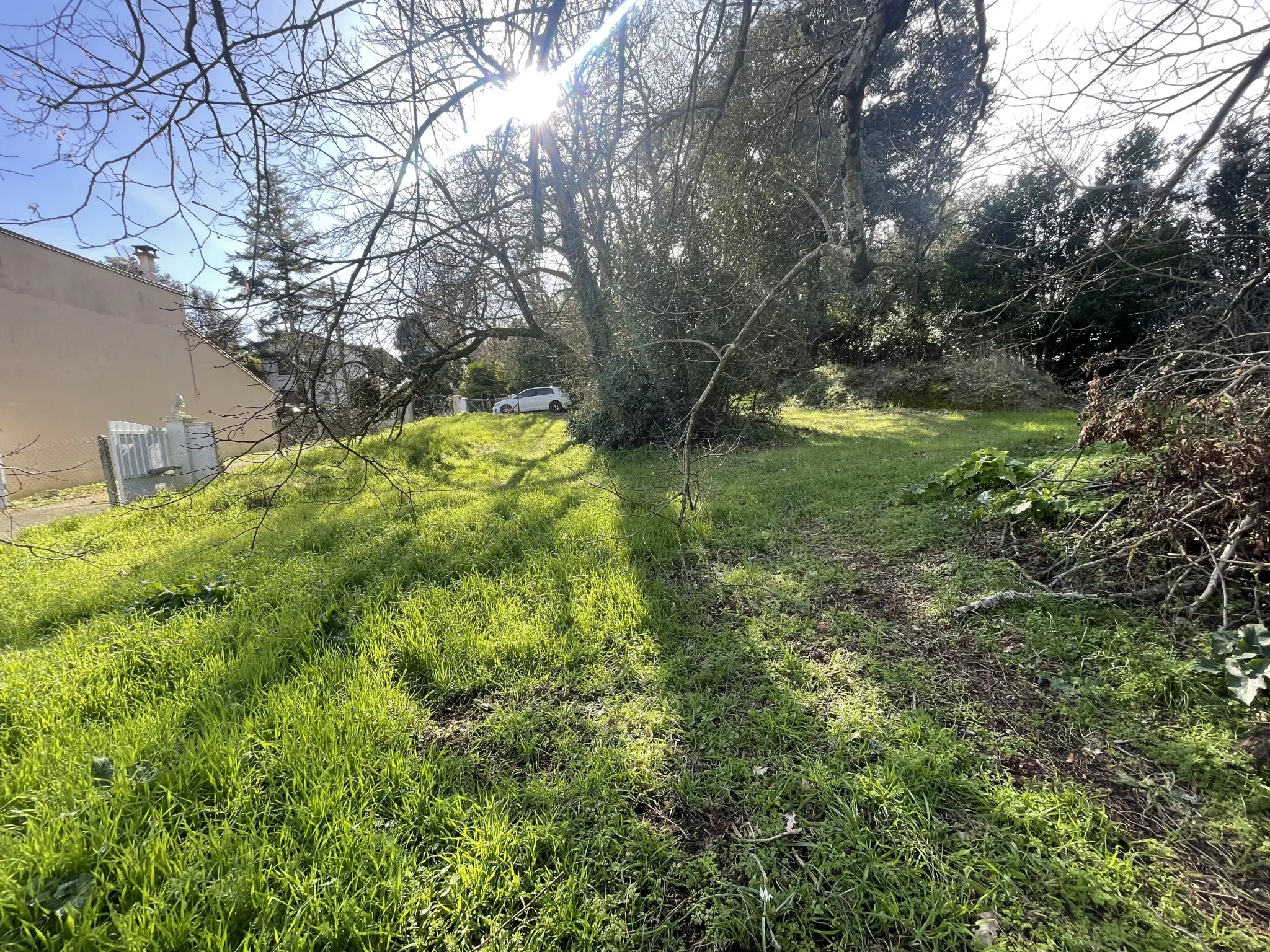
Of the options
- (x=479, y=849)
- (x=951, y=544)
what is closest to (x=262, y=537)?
(x=479, y=849)

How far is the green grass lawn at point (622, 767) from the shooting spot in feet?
3.77

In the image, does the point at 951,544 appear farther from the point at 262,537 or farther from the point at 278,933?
the point at 262,537

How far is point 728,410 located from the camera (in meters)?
8.73

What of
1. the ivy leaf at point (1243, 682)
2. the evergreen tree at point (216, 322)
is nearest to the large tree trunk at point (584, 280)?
the evergreen tree at point (216, 322)

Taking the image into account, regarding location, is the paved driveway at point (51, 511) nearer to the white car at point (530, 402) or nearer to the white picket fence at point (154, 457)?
the white picket fence at point (154, 457)

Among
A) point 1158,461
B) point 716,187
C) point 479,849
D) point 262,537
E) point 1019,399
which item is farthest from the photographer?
point 1019,399

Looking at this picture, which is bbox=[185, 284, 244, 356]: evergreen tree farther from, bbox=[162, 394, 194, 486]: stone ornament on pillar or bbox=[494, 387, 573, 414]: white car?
bbox=[494, 387, 573, 414]: white car

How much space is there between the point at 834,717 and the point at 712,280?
6679mm

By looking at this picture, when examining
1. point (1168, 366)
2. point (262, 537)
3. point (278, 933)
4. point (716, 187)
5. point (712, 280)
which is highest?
point (716, 187)

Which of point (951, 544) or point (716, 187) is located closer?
point (951, 544)

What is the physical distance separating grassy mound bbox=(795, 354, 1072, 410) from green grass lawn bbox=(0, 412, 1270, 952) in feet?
34.3

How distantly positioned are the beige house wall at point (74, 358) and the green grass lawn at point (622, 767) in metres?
7.06

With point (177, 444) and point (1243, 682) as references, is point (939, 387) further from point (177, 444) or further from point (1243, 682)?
point (177, 444)

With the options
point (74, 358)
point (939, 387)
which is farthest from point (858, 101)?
point (74, 358)
